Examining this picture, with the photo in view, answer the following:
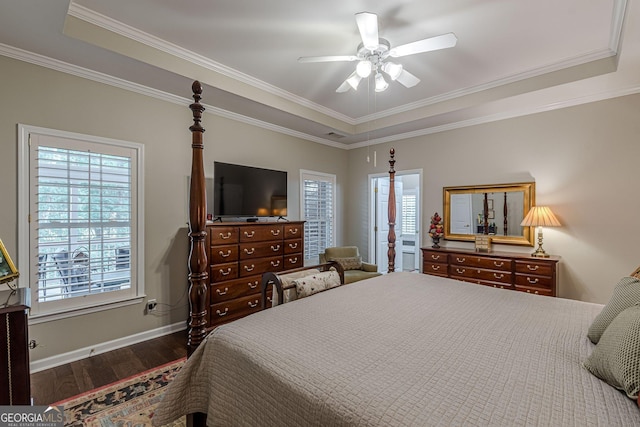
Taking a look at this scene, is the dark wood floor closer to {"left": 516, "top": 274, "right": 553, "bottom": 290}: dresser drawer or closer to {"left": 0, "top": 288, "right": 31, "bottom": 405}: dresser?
{"left": 0, "top": 288, "right": 31, "bottom": 405}: dresser

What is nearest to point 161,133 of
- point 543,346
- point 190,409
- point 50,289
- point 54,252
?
point 54,252

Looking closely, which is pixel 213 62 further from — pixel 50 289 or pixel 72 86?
pixel 50 289

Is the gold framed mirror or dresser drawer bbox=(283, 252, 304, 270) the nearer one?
the gold framed mirror

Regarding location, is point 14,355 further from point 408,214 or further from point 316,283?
point 408,214

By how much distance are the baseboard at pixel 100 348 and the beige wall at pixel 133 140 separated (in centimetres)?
4

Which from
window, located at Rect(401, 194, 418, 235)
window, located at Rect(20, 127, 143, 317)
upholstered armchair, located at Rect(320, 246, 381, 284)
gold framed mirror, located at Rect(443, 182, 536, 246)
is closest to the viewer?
window, located at Rect(20, 127, 143, 317)

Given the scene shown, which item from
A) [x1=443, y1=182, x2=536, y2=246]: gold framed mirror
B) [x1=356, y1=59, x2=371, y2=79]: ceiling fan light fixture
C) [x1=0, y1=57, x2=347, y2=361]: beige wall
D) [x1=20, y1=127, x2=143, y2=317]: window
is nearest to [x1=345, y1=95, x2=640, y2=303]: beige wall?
[x1=443, y1=182, x2=536, y2=246]: gold framed mirror

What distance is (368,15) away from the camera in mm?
1898

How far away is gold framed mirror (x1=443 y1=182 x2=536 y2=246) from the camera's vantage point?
3695 mm

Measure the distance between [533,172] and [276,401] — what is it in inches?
159

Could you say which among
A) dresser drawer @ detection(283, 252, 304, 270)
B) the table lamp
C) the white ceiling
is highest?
the white ceiling

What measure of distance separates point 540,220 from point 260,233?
3367 mm

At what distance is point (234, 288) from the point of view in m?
3.32

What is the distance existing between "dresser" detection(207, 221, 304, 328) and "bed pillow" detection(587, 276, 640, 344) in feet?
9.92
